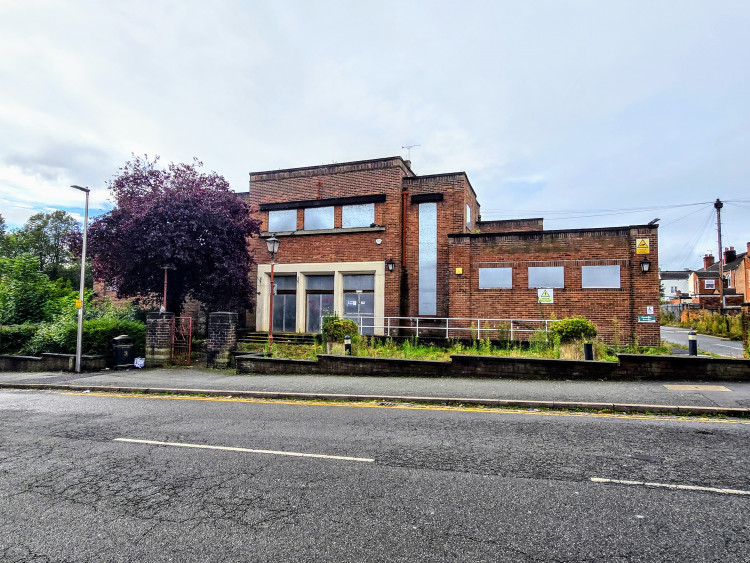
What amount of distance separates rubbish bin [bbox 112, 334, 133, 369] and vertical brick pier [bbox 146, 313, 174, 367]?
561 millimetres

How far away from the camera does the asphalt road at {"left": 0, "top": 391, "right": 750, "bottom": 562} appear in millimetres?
3395

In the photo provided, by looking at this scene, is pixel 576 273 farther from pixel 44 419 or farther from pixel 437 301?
pixel 44 419

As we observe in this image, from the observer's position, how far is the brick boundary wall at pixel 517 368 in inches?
418

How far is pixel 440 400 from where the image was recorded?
30.2 feet

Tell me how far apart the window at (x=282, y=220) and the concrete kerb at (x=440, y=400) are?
13151 millimetres

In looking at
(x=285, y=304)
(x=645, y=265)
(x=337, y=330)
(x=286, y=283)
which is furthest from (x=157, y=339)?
(x=645, y=265)

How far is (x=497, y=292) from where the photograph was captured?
19281 millimetres

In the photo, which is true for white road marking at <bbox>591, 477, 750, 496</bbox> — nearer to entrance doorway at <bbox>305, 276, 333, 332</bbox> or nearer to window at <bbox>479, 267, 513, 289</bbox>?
window at <bbox>479, 267, 513, 289</bbox>

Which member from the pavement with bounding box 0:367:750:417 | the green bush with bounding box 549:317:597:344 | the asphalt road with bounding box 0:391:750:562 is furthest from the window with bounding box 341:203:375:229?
the asphalt road with bounding box 0:391:750:562

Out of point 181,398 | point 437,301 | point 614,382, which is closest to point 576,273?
point 437,301

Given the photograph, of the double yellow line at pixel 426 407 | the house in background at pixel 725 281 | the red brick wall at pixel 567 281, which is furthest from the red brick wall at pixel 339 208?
the house in background at pixel 725 281

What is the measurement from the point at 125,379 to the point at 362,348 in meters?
7.08

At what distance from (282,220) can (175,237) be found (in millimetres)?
7454

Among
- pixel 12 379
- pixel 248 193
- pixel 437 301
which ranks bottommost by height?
pixel 12 379
